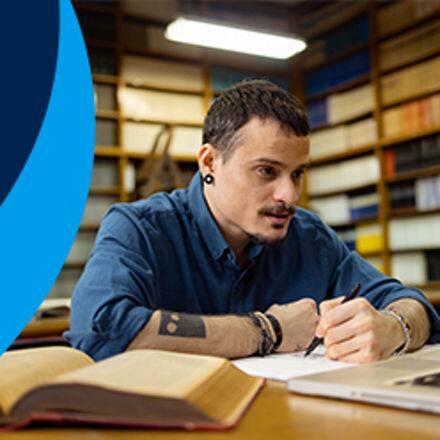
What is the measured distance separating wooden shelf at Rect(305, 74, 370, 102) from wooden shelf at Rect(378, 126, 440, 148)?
2.22 feet

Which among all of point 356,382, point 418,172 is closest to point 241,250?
point 356,382

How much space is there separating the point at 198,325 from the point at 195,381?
54 centimetres

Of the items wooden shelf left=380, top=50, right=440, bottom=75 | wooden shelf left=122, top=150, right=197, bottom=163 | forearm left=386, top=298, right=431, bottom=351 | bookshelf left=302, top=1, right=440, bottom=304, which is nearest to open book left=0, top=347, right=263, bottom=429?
forearm left=386, top=298, right=431, bottom=351

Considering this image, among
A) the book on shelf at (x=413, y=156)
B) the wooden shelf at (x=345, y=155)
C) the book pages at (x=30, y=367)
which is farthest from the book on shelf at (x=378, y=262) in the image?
the book pages at (x=30, y=367)

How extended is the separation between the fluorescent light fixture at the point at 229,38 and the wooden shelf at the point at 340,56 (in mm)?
1140

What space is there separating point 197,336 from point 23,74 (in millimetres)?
645

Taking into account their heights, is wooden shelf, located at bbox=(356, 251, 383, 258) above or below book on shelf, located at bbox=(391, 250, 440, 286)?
above

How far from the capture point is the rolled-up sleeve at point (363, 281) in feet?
4.89

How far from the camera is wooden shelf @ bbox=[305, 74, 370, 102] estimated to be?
574 centimetres

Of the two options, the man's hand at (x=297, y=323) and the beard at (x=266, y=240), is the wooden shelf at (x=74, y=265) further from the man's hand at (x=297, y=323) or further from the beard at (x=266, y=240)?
the man's hand at (x=297, y=323)

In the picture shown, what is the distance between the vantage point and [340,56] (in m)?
5.99

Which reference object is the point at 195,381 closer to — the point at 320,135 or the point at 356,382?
the point at 356,382

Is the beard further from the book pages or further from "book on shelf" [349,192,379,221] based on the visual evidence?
"book on shelf" [349,192,379,221]

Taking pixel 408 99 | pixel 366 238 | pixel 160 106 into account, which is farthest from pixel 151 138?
pixel 408 99
